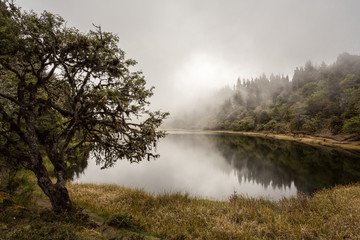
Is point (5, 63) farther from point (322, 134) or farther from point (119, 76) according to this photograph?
point (322, 134)

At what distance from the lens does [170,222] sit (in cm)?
983

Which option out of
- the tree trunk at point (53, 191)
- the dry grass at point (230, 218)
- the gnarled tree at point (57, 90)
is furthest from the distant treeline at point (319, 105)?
the tree trunk at point (53, 191)

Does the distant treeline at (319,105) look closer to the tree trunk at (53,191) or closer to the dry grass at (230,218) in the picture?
the dry grass at (230,218)

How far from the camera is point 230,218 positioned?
34.7ft

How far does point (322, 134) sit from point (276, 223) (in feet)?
309

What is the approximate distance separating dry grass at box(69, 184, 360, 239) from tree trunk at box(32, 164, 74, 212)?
3111 mm

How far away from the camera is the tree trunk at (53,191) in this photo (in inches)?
297

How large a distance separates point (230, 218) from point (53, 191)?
10.5m

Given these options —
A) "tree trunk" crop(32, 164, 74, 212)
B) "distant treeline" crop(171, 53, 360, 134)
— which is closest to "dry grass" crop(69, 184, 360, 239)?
"tree trunk" crop(32, 164, 74, 212)

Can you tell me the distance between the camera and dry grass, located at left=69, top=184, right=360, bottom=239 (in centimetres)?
830

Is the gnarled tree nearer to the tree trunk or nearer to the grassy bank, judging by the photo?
the tree trunk

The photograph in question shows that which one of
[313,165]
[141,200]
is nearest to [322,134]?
[313,165]

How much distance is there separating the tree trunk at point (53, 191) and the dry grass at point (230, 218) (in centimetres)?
311

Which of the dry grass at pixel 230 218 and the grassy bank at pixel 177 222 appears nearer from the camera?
the grassy bank at pixel 177 222
